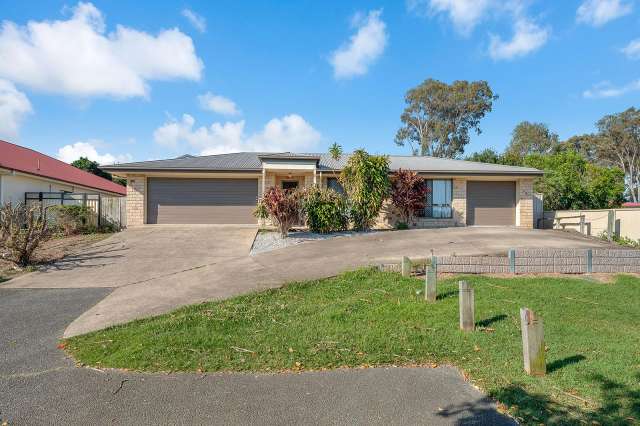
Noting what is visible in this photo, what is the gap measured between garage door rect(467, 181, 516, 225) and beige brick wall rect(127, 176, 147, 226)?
1546 centimetres

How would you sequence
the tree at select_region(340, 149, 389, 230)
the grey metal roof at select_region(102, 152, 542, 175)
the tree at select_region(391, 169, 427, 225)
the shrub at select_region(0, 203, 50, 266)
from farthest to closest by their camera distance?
the grey metal roof at select_region(102, 152, 542, 175), the tree at select_region(391, 169, 427, 225), the tree at select_region(340, 149, 389, 230), the shrub at select_region(0, 203, 50, 266)

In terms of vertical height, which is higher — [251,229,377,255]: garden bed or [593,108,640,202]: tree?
[593,108,640,202]: tree

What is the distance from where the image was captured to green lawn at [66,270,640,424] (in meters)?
3.44

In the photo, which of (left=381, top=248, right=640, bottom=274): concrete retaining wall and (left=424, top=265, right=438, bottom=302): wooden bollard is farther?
(left=381, top=248, right=640, bottom=274): concrete retaining wall

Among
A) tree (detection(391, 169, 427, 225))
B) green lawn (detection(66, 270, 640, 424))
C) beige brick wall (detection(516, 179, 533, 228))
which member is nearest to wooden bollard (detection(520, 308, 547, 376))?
green lawn (detection(66, 270, 640, 424))

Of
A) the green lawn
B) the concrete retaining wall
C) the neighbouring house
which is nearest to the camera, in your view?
the green lawn

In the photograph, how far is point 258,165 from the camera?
1655cm

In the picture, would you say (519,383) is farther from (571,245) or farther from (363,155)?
(363,155)

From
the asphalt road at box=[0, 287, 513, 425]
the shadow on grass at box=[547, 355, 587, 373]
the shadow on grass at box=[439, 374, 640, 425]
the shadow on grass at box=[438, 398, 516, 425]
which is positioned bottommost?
the asphalt road at box=[0, 287, 513, 425]

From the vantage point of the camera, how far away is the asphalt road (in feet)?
9.97

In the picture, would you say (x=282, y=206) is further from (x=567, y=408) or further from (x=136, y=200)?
(x=567, y=408)

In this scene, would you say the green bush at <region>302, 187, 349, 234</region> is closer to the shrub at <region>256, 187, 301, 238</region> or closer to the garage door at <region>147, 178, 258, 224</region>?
the shrub at <region>256, 187, 301, 238</region>

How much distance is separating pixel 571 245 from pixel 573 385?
929 centimetres

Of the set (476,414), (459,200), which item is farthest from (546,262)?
(459,200)
